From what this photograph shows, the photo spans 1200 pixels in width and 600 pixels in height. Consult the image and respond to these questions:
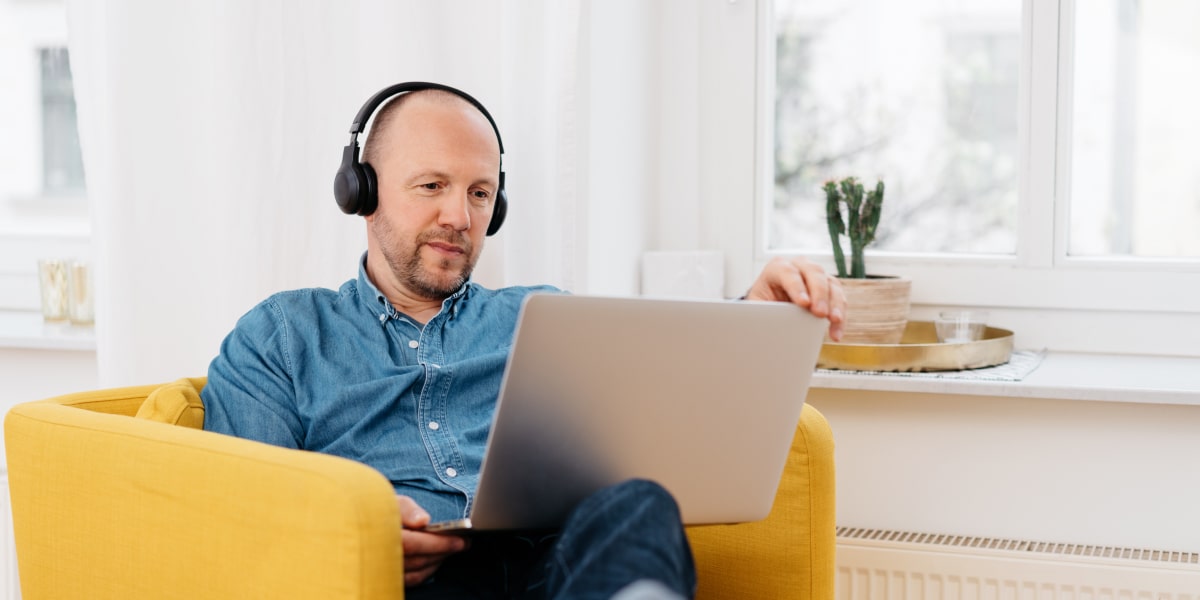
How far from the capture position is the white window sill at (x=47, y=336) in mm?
2029

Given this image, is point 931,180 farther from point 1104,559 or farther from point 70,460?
point 70,460

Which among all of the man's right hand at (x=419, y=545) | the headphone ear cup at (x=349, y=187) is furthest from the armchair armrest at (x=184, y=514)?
the headphone ear cup at (x=349, y=187)

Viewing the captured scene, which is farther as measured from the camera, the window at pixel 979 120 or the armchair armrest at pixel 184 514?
the window at pixel 979 120

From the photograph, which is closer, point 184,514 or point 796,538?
point 184,514

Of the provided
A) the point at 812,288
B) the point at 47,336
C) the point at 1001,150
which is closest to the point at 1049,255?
the point at 1001,150

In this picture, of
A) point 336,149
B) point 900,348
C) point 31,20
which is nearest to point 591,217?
point 336,149

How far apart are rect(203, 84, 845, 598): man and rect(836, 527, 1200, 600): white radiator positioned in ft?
2.38

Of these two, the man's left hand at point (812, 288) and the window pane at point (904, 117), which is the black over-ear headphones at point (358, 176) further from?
the window pane at point (904, 117)

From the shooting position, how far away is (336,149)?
73.9 inches

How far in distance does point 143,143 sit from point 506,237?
23.6 inches

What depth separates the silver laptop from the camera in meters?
0.98

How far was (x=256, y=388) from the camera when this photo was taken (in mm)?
1403

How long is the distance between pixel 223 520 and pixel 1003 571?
1.23m

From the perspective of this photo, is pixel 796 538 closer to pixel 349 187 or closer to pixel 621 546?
pixel 621 546
